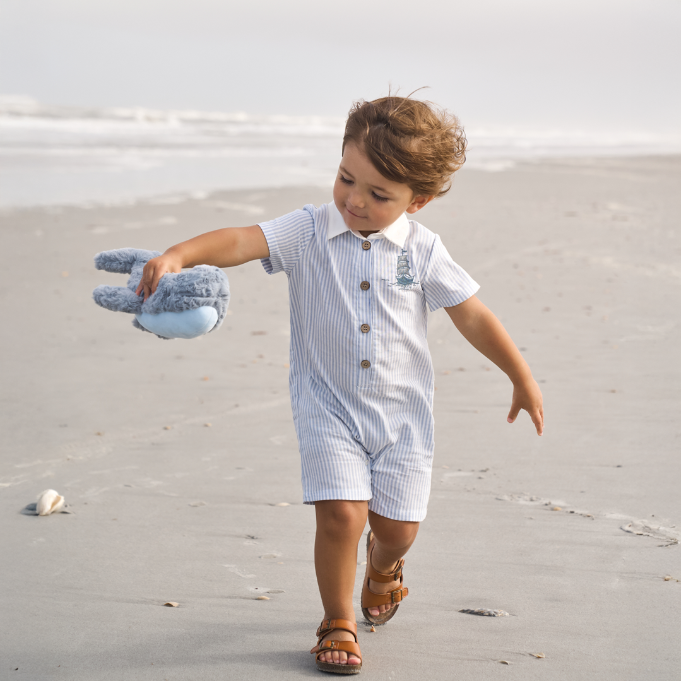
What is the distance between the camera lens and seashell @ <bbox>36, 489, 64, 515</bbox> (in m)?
3.14

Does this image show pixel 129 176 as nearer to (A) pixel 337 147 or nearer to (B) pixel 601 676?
(A) pixel 337 147

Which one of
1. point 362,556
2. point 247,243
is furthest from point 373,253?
point 362,556

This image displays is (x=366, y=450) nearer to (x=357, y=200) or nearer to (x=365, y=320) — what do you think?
(x=365, y=320)

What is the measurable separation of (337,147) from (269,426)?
20.9 m

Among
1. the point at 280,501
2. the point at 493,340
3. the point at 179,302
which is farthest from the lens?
the point at 280,501

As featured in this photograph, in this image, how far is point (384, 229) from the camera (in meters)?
2.41

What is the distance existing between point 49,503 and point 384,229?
5.76 feet

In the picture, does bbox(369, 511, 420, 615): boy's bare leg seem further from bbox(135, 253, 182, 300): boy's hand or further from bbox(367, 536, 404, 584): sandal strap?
bbox(135, 253, 182, 300): boy's hand

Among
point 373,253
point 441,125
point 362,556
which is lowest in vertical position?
point 362,556

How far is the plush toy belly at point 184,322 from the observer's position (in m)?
2.00

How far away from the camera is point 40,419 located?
4148 mm

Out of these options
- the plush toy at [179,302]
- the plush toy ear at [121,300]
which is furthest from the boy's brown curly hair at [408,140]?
the plush toy ear at [121,300]

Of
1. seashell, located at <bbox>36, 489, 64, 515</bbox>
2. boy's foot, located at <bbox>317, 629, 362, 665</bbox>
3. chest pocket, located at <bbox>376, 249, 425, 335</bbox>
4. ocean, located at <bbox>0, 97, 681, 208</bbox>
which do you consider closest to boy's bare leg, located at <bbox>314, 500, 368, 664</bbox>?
boy's foot, located at <bbox>317, 629, 362, 665</bbox>

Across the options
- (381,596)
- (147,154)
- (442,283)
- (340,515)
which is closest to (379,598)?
(381,596)
